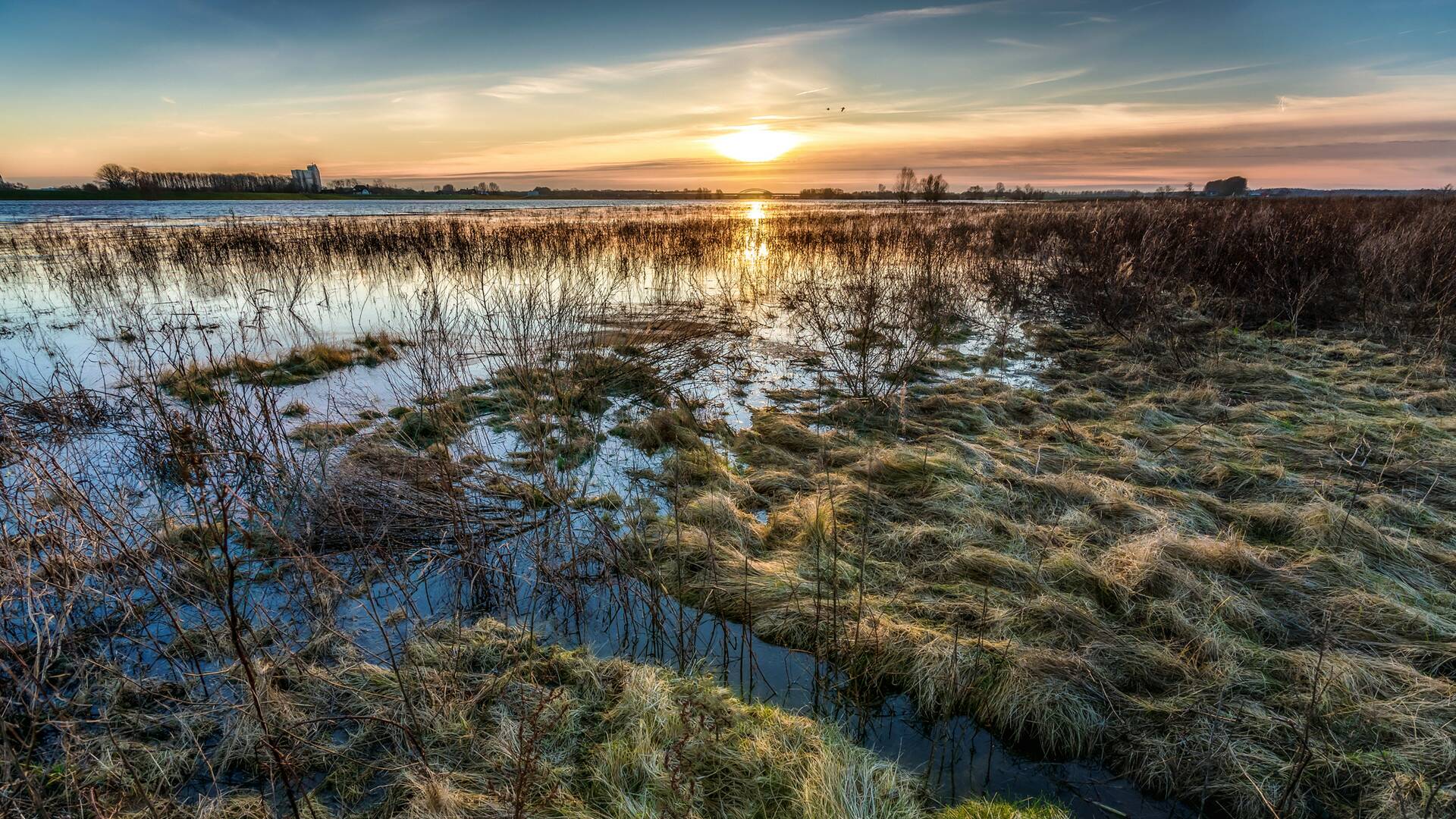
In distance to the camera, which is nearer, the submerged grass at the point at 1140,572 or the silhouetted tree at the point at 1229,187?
the submerged grass at the point at 1140,572

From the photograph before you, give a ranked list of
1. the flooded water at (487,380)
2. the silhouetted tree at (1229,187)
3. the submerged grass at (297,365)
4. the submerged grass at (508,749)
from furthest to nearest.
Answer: the silhouetted tree at (1229,187)
the submerged grass at (297,365)
the flooded water at (487,380)
the submerged grass at (508,749)

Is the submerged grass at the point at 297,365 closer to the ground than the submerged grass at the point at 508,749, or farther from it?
farther from it

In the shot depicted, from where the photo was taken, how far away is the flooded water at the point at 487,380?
337 cm

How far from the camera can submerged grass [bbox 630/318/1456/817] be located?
9.53 feet

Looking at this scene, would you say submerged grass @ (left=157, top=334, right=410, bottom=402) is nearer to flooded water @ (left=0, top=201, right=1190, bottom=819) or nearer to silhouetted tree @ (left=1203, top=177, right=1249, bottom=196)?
flooded water @ (left=0, top=201, right=1190, bottom=819)

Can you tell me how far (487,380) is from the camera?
863cm

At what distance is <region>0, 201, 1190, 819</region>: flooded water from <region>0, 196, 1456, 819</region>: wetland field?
46mm

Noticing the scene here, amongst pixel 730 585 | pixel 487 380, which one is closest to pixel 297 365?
pixel 487 380

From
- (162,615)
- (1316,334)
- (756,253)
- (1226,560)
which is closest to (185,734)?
(162,615)

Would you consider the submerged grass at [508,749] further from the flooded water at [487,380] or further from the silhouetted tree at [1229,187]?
the silhouetted tree at [1229,187]

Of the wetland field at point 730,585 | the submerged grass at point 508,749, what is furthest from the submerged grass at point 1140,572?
the submerged grass at point 508,749

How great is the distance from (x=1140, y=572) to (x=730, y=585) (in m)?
2.76

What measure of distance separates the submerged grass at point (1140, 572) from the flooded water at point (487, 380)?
0.25 m

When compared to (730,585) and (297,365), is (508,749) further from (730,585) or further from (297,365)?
(297,365)
